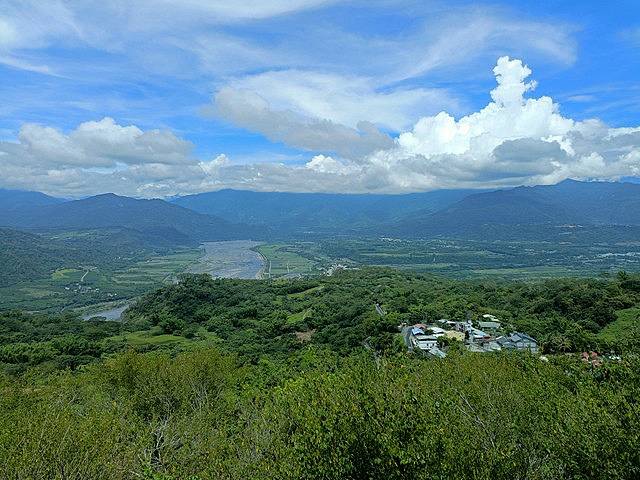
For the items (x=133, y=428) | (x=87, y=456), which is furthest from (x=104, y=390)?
(x=87, y=456)

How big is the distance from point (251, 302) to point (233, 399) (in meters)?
67.7

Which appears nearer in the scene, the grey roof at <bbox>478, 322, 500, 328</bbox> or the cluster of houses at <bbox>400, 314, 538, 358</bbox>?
the cluster of houses at <bbox>400, 314, 538, 358</bbox>

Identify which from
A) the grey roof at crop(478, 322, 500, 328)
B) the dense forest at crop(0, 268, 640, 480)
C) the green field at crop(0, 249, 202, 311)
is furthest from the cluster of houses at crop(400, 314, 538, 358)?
the green field at crop(0, 249, 202, 311)

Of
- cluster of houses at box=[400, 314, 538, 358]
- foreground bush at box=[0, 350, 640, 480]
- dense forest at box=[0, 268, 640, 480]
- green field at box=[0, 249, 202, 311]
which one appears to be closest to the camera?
foreground bush at box=[0, 350, 640, 480]

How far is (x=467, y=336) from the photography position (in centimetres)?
5322

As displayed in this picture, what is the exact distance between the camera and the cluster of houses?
4824 centimetres

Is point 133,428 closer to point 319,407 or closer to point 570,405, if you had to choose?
point 319,407

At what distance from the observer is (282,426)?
16.6m

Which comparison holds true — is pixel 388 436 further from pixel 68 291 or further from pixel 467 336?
pixel 68 291

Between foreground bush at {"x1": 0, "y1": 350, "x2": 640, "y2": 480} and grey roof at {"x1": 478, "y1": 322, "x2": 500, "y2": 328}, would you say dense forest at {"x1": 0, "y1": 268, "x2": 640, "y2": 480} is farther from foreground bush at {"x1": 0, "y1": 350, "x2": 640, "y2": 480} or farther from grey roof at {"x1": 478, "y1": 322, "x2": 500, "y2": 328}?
grey roof at {"x1": 478, "y1": 322, "x2": 500, "y2": 328}

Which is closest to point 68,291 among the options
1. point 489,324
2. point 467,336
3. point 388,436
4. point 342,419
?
point 489,324

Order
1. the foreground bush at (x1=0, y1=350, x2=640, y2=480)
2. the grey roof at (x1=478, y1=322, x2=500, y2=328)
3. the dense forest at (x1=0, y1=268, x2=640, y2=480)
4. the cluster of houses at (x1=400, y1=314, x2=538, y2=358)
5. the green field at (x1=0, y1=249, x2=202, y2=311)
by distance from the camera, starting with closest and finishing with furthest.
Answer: the foreground bush at (x1=0, y1=350, x2=640, y2=480) → the dense forest at (x1=0, y1=268, x2=640, y2=480) → the cluster of houses at (x1=400, y1=314, x2=538, y2=358) → the grey roof at (x1=478, y1=322, x2=500, y2=328) → the green field at (x1=0, y1=249, x2=202, y2=311)

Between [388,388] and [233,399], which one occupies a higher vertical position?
[388,388]

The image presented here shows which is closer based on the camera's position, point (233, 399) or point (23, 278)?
point (233, 399)
